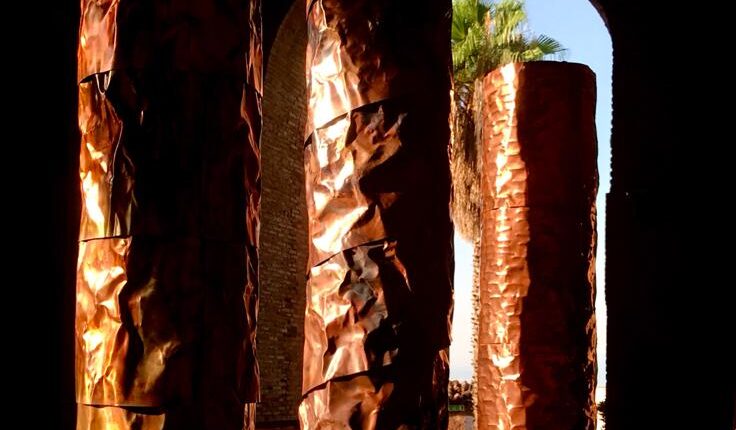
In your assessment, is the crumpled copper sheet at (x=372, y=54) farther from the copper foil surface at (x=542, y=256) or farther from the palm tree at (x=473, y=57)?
the palm tree at (x=473, y=57)

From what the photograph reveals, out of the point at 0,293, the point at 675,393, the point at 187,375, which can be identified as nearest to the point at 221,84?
the point at 187,375

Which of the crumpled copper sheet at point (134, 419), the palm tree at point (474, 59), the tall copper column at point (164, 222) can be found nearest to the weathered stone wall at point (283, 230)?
the tall copper column at point (164, 222)

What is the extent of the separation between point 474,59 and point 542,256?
11821 mm

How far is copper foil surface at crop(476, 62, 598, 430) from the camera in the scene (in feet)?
17.1

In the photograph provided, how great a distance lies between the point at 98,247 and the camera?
3.09 meters

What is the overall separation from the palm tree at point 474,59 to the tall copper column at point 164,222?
474 inches

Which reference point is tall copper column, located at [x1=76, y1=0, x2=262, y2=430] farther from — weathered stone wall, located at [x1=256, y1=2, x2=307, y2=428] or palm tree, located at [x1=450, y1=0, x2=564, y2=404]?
palm tree, located at [x1=450, y1=0, x2=564, y2=404]

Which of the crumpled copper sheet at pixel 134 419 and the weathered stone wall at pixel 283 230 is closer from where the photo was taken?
the crumpled copper sheet at pixel 134 419

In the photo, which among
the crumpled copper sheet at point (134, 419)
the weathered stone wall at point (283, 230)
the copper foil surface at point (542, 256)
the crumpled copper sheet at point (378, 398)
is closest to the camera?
the crumpled copper sheet at point (134, 419)

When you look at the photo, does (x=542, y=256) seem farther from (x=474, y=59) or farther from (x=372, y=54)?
(x=474, y=59)

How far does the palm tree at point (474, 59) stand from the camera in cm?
1587

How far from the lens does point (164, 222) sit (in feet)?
9.96

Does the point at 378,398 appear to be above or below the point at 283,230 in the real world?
below

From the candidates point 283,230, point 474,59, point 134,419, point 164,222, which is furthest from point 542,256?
point 474,59
